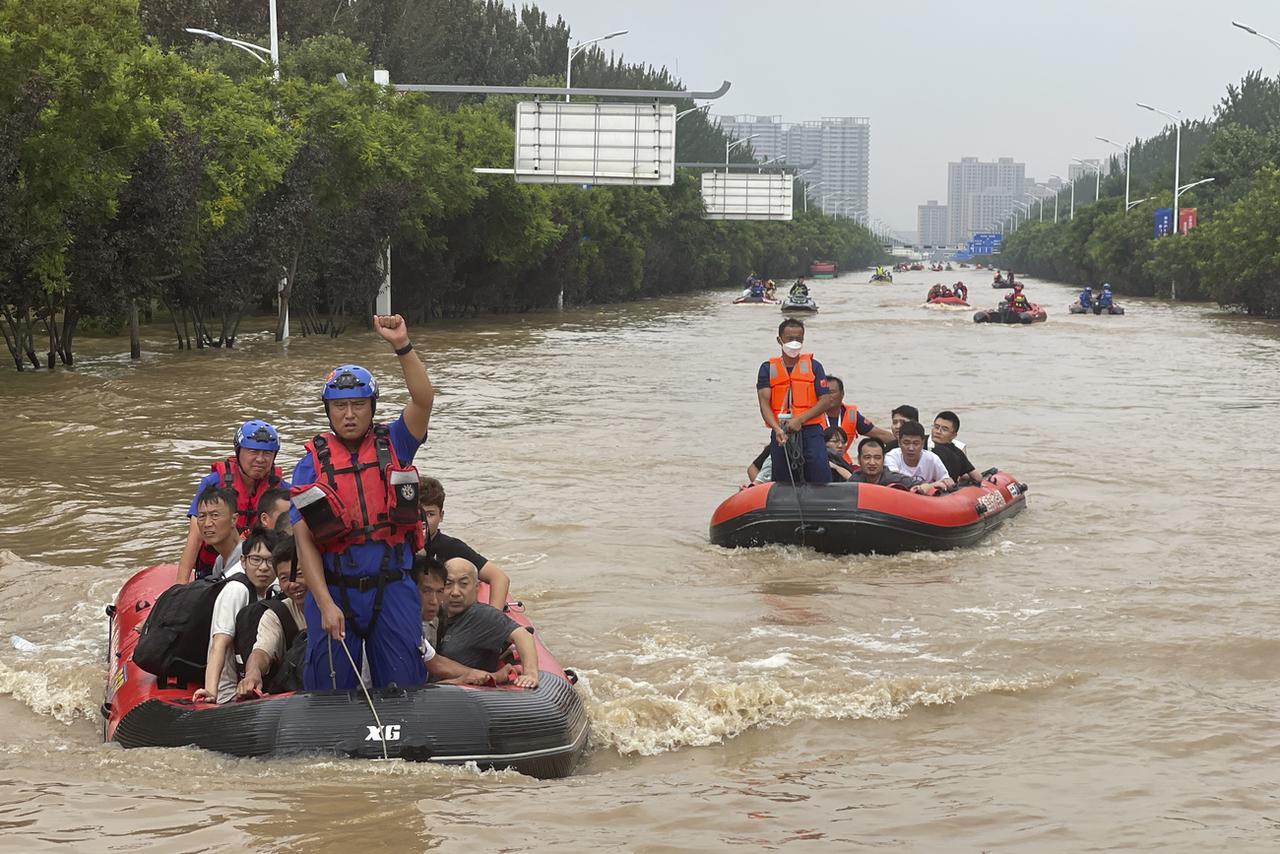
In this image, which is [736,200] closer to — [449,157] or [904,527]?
[449,157]

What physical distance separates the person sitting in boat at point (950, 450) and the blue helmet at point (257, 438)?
704cm

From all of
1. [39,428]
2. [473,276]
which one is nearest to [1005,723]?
[39,428]

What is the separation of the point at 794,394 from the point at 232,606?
6.08 metres

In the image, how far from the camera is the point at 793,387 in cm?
1266

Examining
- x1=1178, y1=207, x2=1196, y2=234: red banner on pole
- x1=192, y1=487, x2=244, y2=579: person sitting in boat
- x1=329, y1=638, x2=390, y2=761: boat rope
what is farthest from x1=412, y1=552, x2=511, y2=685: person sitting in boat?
x1=1178, y1=207, x2=1196, y2=234: red banner on pole

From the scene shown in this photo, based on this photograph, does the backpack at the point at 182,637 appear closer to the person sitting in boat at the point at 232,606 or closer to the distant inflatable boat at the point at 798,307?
the person sitting in boat at the point at 232,606

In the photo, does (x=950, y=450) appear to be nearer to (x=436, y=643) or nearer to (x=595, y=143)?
(x=436, y=643)

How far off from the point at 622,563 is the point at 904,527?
2264 millimetres

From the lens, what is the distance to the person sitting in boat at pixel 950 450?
1413 cm

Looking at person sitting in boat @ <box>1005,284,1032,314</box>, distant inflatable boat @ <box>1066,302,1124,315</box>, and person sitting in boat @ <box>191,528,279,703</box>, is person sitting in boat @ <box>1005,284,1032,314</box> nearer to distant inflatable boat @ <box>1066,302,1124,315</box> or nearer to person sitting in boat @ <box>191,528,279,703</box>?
distant inflatable boat @ <box>1066,302,1124,315</box>

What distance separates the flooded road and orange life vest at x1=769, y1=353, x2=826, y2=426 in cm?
117

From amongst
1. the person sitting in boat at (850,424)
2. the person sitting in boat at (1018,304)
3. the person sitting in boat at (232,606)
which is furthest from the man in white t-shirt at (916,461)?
the person sitting in boat at (1018,304)

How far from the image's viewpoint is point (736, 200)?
64.2 m

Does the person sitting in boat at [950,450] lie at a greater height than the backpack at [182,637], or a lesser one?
greater
